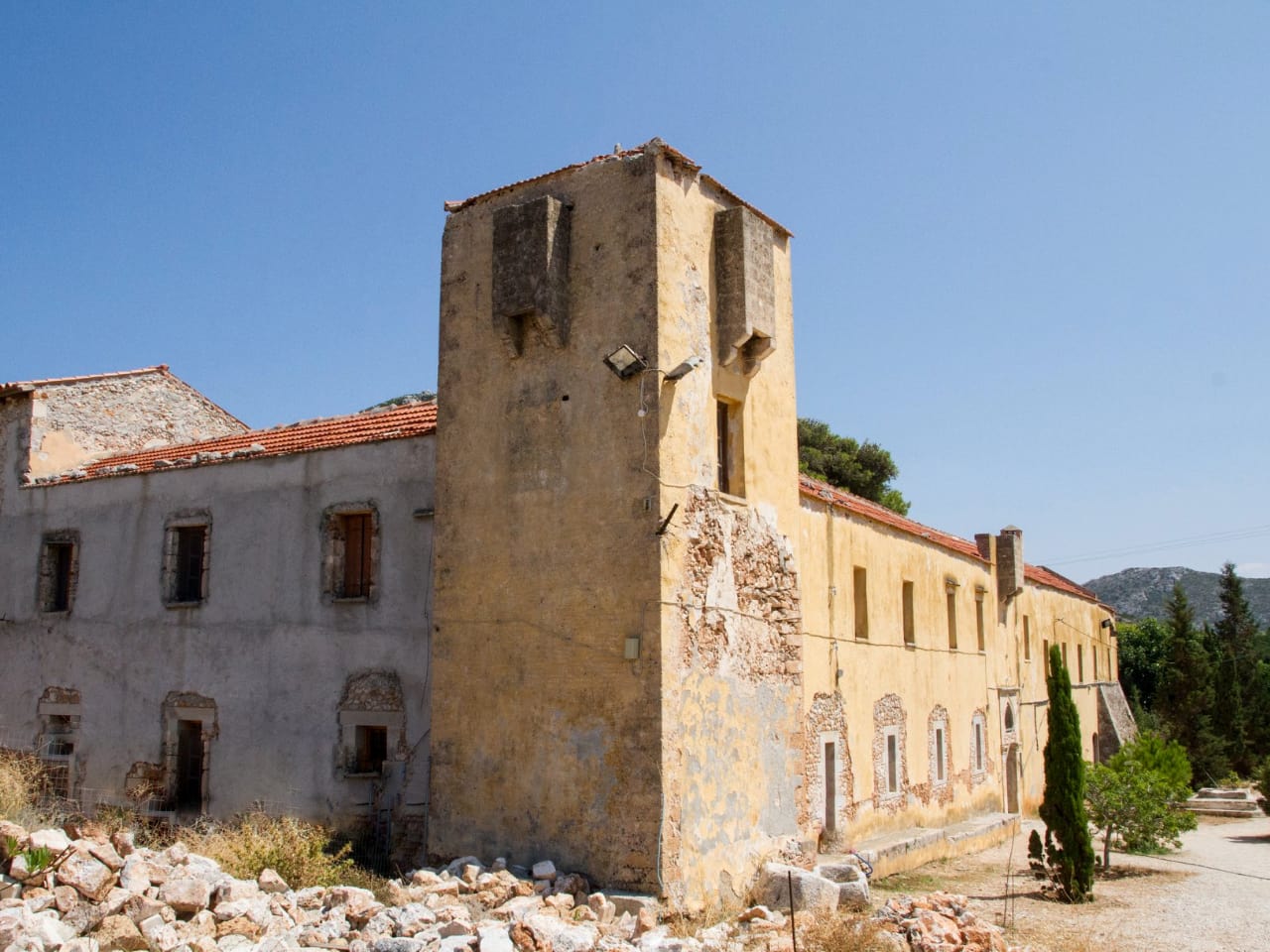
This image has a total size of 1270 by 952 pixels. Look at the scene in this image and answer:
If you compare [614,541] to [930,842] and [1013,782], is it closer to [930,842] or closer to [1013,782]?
[930,842]

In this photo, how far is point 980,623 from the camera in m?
23.5

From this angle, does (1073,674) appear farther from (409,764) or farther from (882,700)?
(409,764)

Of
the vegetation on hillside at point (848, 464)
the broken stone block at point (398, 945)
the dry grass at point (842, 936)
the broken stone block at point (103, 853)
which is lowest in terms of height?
the dry grass at point (842, 936)

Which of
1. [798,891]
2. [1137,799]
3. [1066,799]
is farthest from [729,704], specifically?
[1137,799]

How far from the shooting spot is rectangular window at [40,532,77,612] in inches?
694

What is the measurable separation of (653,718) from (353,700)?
510 cm

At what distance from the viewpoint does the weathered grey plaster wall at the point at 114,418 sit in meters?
18.7

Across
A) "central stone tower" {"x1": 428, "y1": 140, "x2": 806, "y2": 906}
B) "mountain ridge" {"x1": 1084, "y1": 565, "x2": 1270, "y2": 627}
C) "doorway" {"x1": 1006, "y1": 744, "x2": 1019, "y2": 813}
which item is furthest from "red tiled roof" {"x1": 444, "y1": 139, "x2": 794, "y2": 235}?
"mountain ridge" {"x1": 1084, "y1": 565, "x2": 1270, "y2": 627}

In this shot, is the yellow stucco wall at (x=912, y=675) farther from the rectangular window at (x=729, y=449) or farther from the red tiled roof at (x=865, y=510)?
the rectangular window at (x=729, y=449)

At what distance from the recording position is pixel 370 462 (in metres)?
14.7

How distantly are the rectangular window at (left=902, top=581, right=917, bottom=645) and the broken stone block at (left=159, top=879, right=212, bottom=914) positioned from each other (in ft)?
43.1

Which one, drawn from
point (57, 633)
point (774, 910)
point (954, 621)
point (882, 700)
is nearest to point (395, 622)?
point (774, 910)

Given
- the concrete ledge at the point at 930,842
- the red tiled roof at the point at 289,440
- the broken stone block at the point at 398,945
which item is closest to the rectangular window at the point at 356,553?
the red tiled roof at the point at 289,440

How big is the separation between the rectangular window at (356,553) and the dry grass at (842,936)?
24.2ft
